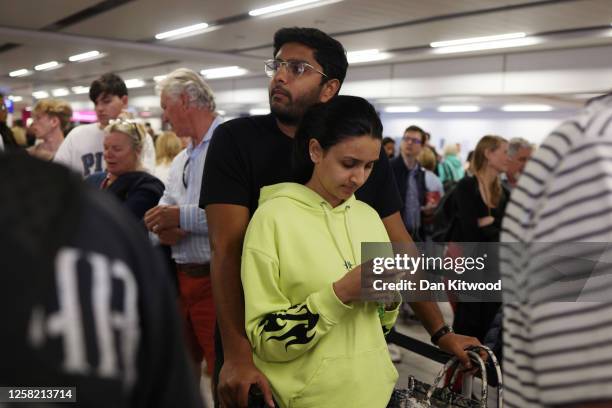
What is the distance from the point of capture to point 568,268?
0.91 metres

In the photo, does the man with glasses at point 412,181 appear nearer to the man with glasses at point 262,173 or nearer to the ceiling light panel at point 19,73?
the man with glasses at point 262,173

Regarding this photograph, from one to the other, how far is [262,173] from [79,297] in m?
1.41

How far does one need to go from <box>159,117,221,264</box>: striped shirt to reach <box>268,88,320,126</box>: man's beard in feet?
3.14

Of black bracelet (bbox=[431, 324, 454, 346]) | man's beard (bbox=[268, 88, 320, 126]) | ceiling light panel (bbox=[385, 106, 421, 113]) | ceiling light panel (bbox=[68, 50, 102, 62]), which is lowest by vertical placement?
black bracelet (bbox=[431, 324, 454, 346])

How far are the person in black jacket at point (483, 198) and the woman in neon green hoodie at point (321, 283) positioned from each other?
254cm

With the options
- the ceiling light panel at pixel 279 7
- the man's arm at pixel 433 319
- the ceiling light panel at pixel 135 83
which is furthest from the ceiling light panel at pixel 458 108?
the man's arm at pixel 433 319

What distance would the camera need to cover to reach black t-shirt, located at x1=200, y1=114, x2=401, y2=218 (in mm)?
1801

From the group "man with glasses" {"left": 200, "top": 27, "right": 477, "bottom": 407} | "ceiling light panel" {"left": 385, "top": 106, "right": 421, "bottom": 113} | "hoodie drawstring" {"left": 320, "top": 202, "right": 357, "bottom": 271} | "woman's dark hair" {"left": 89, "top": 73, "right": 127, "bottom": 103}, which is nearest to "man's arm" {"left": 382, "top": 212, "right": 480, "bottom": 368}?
"man with glasses" {"left": 200, "top": 27, "right": 477, "bottom": 407}

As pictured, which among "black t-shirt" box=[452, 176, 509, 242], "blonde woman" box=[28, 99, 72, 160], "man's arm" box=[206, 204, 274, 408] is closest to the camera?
"man's arm" box=[206, 204, 274, 408]

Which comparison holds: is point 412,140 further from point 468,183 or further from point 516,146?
point 468,183

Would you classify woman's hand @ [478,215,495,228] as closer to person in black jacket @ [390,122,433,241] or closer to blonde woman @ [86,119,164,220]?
person in black jacket @ [390,122,433,241]

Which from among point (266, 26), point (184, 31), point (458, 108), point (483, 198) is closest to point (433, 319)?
point (483, 198)

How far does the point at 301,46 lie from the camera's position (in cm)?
196

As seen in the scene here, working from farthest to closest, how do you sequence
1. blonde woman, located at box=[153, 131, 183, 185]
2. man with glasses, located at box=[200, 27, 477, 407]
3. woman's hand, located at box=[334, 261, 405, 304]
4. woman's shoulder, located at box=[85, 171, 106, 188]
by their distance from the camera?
blonde woman, located at box=[153, 131, 183, 185]
woman's shoulder, located at box=[85, 171, 106, 188]
man with glasses, located at box=[200, 27, 477, 407]
woman's hand, located at box=[334, 261, 405, 304]
